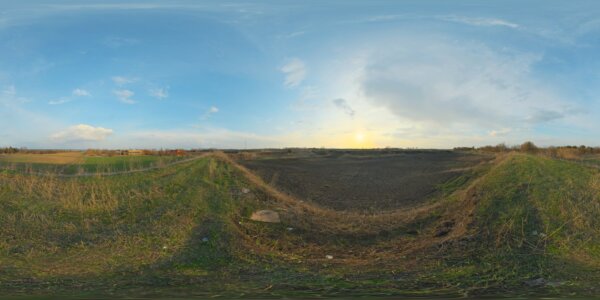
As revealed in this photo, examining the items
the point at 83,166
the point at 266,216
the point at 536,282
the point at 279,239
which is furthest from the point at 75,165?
the point at 536,282

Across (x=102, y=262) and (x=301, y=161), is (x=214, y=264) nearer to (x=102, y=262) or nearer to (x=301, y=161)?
(x=102, y=262)

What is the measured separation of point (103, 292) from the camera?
742 cm

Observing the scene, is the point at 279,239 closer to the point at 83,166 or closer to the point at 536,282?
the point at 536,282

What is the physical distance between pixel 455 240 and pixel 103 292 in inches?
304

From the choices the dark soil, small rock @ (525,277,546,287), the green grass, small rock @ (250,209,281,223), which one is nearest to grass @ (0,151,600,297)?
small rock @ (525,277,546,287)

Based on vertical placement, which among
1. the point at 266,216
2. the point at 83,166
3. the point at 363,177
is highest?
the point at 83,166

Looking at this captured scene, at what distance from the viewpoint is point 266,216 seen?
13312 mm

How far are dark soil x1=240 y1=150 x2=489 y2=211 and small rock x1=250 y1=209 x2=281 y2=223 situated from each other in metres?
4.40

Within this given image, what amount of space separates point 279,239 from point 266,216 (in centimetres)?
163

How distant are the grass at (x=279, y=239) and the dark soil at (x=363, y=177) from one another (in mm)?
2225

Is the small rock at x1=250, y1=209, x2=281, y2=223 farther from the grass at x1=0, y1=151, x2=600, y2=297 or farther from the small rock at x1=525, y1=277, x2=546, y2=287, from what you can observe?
the small rock at x1=525, y1=277, x2=546, y2=287

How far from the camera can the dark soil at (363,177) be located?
61.4ft

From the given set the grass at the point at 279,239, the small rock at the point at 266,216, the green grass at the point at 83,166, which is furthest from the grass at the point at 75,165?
the small rock at the point at 266,216

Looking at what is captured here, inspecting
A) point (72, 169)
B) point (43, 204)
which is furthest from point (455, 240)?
Result: point (72, 169)
